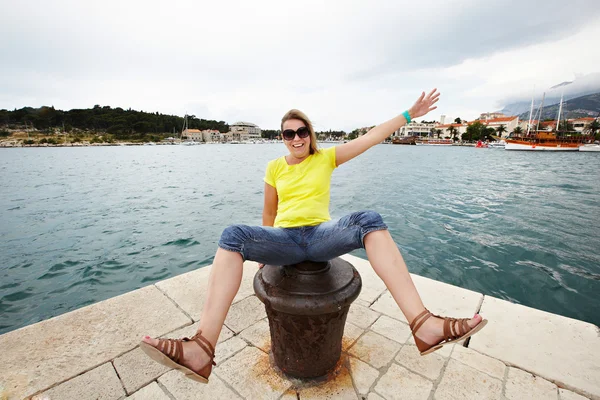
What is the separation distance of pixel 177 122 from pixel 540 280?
16455cm

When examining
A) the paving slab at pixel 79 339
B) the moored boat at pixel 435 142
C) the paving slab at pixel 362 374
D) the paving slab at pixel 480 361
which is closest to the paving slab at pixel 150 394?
the paving slab at pixel 79 339

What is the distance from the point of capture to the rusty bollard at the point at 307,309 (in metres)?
1.84

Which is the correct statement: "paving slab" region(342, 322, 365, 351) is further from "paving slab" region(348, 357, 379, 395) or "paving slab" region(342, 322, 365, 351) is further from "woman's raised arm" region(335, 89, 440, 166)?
"woman's raised arm" region(335, 89, 440, 166)

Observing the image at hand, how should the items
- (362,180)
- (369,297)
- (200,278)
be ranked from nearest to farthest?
1. (369,297)
2. (200,278)
3. (362,180)

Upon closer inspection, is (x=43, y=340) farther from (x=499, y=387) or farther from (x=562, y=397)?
(x=562, y=397)

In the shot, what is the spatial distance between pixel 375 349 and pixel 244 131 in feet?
606

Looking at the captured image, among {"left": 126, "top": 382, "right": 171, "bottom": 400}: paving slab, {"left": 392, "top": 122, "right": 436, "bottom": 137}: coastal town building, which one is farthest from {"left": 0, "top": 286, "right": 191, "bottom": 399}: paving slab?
{"left": 392, "top": 122, "right": 436, "bottom": 137}: coastal town building

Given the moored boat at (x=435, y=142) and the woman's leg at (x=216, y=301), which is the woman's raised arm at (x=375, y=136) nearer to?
the woman's leg at (x=216, y=301)

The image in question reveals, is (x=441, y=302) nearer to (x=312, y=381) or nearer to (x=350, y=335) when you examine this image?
(x=350, y=335)

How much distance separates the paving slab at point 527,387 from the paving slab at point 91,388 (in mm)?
2887

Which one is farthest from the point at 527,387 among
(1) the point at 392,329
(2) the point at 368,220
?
(2) the point at 368,220

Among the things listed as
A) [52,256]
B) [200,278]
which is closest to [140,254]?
[52,256]

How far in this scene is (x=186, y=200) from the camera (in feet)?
56.6

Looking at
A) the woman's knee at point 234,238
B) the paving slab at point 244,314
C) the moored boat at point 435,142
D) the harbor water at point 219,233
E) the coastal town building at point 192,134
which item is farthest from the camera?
the coastal town building at point 192,134
